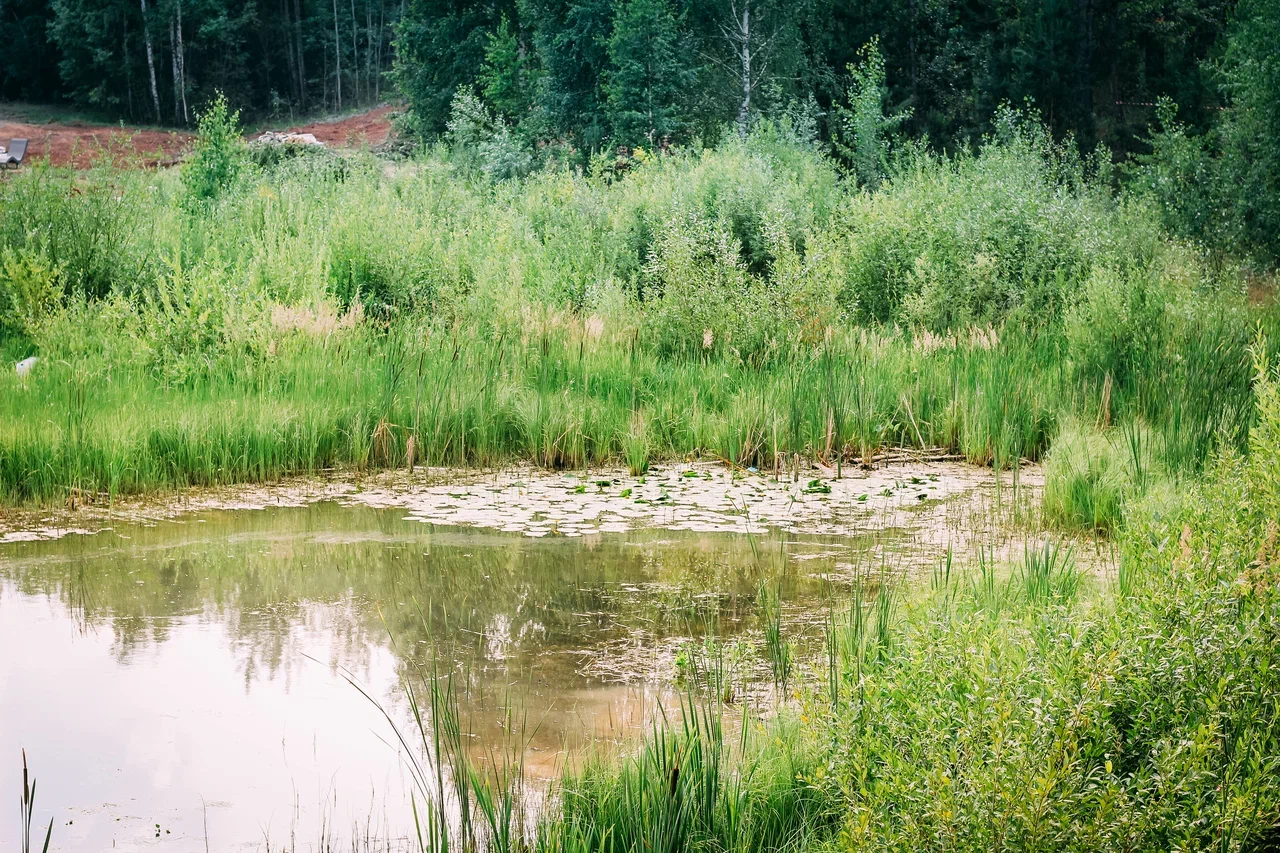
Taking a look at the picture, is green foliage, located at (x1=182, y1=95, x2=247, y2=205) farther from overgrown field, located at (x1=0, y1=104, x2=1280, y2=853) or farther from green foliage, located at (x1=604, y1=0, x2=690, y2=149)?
green foliage, located at (x1=604, y1=0, x2=690, y2=149)

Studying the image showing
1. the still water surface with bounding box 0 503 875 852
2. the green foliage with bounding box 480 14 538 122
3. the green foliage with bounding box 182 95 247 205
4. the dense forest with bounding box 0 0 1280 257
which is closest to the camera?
the still water surface with bounding box 0 503 875 852

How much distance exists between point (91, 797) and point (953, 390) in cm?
633

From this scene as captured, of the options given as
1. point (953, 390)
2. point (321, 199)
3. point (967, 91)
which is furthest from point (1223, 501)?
point (967, 91)

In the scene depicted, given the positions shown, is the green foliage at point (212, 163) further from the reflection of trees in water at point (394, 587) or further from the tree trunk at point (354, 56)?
the tree trunk at point (354, 56)

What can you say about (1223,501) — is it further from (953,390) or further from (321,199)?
(321,199)

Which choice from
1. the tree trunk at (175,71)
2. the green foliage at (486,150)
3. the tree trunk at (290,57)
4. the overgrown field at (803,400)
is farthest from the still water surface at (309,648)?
the tree trunk at (290,57)

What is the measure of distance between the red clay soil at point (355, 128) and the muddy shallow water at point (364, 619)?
3103 centimetres

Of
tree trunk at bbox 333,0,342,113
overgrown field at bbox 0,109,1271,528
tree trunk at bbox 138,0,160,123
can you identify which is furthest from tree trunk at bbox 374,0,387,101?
overgrown field at bbox 0,109,1271,528

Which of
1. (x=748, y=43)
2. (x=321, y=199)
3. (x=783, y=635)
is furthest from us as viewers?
(x=748, y=43)

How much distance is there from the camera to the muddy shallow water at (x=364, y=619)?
11.5ft

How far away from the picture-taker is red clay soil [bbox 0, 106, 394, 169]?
32312mm

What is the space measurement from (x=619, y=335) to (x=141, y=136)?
34438 mm

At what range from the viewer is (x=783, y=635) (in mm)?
4594

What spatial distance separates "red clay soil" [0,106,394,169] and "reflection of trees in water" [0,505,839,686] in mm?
26787
